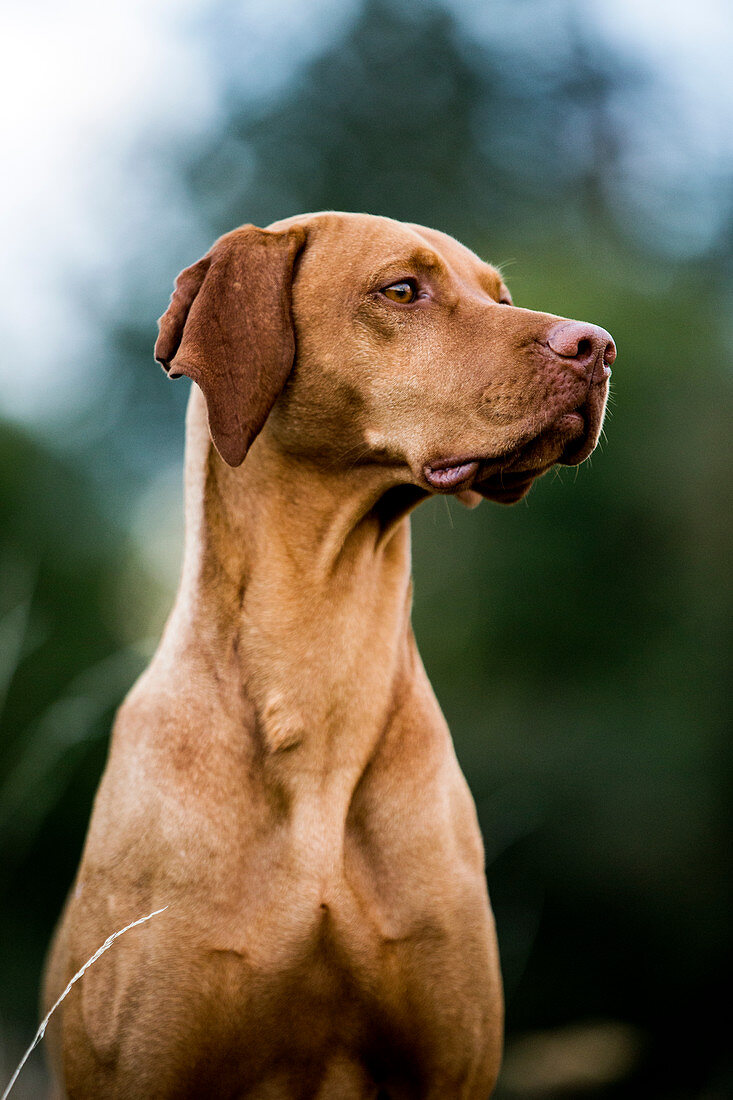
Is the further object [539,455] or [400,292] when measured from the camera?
[400,292]

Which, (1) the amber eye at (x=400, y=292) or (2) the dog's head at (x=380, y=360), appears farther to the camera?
(1) the amber eye at (x=400, y=292)

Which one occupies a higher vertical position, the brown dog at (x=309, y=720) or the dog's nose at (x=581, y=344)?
the dog's nose at (x=581, y=344)

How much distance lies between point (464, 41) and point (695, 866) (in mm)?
5642

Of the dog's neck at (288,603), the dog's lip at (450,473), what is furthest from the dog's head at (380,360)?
the dog's neck at (288,603)

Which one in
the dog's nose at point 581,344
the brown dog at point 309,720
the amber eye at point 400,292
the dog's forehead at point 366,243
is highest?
the dog's forehead at point 366,243

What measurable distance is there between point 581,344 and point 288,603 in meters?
0.88

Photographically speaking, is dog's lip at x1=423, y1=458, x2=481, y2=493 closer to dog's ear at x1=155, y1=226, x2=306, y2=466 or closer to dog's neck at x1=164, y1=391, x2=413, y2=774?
dog's neck at x1=164, y1=391, x2=413, y2=774

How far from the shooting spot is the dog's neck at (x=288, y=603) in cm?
224

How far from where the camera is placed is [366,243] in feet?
7.52

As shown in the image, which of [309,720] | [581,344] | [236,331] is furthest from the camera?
[309,720]

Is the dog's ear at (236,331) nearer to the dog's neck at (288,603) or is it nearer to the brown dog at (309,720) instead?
the brown dog at (309,720)

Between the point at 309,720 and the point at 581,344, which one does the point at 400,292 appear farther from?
the point at 309,720

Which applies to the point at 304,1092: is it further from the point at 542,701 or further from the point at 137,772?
the point at 542,701

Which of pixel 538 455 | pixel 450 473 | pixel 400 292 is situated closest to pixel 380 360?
pixel 400 292
